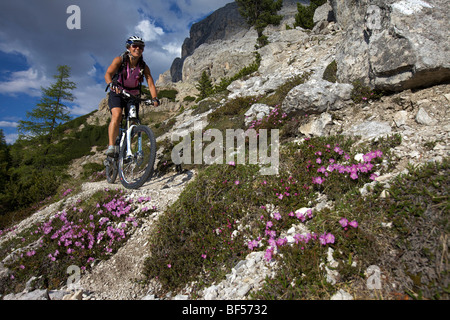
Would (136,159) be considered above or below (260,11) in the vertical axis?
below

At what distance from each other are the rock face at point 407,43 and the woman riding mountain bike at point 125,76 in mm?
5554

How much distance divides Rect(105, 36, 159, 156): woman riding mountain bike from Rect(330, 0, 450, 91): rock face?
555cm

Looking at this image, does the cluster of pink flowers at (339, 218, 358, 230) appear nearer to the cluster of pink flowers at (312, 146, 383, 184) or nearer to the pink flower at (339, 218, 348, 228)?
the pink flower at (339, 218, 348, 228)

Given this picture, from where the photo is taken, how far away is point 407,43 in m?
4.31

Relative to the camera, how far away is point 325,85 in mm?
6160

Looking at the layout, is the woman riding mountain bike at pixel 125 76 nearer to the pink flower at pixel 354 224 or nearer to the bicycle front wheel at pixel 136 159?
the bicycle front wheel at pixel 136 159

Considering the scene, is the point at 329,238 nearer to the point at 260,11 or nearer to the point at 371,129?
the point at 371,129

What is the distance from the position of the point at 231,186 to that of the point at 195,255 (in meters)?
1.54

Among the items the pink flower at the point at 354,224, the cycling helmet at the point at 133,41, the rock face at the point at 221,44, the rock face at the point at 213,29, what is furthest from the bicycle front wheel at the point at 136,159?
the rock face at the point at 213,29

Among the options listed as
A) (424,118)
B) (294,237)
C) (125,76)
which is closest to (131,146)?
(125,76)

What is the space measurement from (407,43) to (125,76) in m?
6.38

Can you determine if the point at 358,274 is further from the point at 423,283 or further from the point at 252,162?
the point at 252,162

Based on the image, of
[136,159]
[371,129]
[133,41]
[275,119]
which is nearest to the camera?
[371,129]

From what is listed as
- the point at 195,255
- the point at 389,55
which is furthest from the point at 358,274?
the point at 389,55
